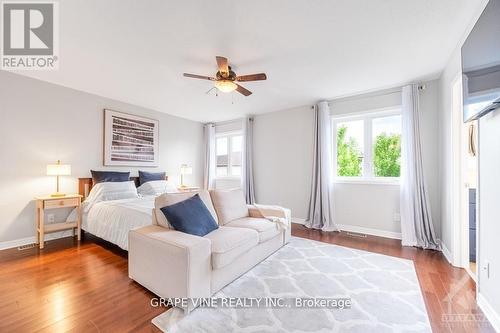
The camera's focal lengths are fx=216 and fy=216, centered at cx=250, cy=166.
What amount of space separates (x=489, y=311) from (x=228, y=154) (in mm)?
5156

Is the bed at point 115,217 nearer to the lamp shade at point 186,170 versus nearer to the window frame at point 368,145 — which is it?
the lamp shade at point 186,170

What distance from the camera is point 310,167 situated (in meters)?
4.46

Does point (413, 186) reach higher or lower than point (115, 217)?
higher

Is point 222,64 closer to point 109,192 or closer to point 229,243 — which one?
point 229,243

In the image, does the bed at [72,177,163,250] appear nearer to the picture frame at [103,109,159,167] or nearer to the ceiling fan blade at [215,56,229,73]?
the picture frame at [103,109,159,167]

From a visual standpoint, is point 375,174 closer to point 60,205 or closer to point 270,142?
point 270,142

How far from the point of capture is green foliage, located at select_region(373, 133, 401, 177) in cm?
364

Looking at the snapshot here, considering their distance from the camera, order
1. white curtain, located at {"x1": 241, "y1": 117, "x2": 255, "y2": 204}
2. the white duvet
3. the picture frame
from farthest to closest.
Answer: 1. white curtain, located at {"x1": 241, "y1": 117, "x2": 255, "y2": 204}
2. the picture frame
3. the white duvet

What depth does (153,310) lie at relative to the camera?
1748 mm

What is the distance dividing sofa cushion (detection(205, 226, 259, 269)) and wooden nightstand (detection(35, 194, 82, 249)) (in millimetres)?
2604

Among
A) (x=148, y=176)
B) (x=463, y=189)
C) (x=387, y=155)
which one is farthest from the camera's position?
(x=148, y=176)

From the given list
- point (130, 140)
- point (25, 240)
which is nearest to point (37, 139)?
point (130, 140)

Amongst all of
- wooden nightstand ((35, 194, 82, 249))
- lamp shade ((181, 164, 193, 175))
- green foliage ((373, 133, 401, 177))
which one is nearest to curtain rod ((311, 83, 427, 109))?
green foliage ((373, 133, 401, 177))

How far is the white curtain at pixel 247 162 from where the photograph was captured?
17.1ft
